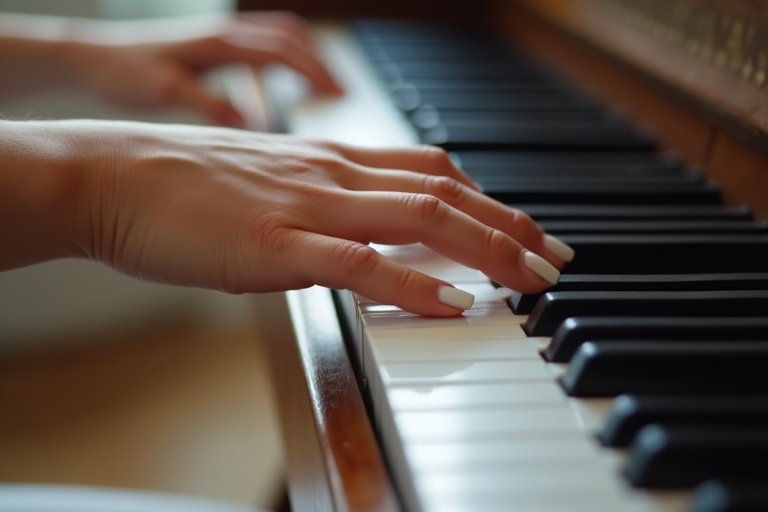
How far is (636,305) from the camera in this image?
24.7 inches

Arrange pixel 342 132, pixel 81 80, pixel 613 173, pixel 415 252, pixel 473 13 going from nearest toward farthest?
1. pixel 415 252
2. pixel 613 173
3. pixel 342 132
4. pixel 81 80
5. pixel 473 13

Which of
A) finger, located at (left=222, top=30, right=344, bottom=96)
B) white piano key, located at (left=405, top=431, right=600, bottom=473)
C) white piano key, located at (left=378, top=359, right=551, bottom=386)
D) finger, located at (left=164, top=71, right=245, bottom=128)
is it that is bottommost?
finger, located at (left=164, top=71, right=245, bottom=128)

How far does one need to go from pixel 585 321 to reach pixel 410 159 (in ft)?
1.00

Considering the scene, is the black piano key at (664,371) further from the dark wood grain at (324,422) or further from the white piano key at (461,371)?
the dark wood grain at (324,422)

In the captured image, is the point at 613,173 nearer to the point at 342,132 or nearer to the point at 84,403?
the point at 342,132

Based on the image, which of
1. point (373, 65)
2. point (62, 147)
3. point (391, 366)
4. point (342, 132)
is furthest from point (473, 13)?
point (391, 366)

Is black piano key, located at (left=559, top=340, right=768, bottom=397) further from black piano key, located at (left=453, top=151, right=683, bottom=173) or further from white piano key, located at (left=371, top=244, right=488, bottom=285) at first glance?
black piano key, located at (left=453, top=151, right=683, bottom=173)

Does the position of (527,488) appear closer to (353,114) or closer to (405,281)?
(405,281)

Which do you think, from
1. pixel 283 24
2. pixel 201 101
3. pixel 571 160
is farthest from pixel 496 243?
pixel 283 24

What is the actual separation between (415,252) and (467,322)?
0.14 m

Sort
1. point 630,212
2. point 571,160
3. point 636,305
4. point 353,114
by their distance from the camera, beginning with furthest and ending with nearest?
point 353,114 → point 571,160 → point 630,212 → point 636,305

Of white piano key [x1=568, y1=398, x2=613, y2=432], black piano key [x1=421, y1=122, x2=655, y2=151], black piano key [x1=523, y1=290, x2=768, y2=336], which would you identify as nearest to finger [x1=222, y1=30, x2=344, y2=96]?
black piano key [x1=421, y1=122, x2=655, y2=151]

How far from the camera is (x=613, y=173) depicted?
97cm

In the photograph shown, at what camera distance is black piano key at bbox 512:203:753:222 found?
838 mm
